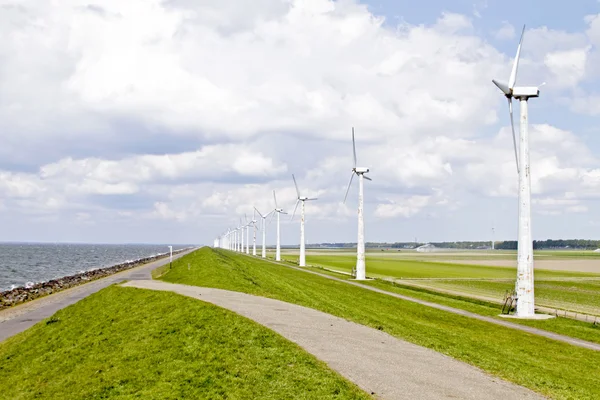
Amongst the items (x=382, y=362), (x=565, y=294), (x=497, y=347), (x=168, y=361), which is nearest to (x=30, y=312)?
(x=168, y=361)

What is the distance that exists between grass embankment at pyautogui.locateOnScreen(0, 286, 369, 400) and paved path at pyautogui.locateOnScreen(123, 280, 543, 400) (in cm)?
89

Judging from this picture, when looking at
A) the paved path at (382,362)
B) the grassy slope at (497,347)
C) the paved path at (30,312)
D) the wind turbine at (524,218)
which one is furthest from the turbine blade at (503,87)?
the paved path at (30,312)

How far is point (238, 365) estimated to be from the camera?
18.9 m

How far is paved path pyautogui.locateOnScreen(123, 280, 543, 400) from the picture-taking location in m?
16.9

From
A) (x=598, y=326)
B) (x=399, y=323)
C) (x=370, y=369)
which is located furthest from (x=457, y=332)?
(x=370, y=369)

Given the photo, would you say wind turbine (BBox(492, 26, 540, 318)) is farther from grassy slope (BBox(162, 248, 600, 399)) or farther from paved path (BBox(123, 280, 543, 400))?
paved path (BBox(123, 280, 543, 400))

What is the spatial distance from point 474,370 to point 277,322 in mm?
8929

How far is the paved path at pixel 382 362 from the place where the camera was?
16859 mm

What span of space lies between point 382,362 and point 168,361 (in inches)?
296

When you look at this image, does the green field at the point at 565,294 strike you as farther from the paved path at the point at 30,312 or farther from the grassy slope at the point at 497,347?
the paved path at the point at 30,312

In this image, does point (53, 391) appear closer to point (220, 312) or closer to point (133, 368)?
point (133, 368)

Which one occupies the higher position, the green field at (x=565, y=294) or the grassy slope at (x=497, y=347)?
the grassy slope at (x=497, y=347)

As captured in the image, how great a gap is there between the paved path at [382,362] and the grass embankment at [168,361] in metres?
0.89

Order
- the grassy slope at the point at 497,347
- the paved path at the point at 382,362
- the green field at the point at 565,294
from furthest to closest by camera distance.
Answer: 1. the green field at the point at 565,294
2. the grassy slope at the point at 497,347
3. the paved path at the point at 382,362
